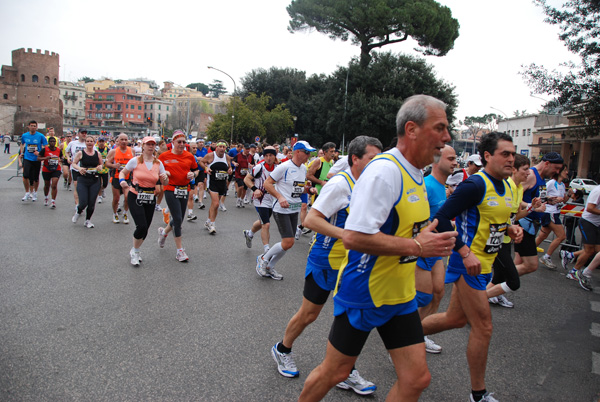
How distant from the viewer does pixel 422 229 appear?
225 centimetres

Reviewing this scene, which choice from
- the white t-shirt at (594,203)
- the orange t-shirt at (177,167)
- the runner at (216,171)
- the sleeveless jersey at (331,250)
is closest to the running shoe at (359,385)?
the sleeveless jersey at (331,250)

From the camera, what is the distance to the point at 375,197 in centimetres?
201

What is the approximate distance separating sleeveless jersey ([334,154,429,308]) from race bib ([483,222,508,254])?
1321 mm

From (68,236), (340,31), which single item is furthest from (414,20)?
(68,236)

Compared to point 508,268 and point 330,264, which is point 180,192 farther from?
point 508,268

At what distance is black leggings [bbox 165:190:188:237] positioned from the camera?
22.5ft

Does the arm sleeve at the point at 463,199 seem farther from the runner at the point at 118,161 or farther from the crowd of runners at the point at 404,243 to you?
the runner at the point at 118,161

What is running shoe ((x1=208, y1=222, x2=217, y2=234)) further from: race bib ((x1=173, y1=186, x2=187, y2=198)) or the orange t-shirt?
race bib ((x1=173, y1=186, x2=187, y2=198))

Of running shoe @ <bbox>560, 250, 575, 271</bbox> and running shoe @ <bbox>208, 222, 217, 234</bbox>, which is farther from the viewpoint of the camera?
running shoe @ <bbox>208, 222, 217, 234</bbox>

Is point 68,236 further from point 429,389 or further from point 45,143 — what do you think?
point 429,389

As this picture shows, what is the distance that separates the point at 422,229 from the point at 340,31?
35.9 metres

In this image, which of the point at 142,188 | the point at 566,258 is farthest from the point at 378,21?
the point at 142,188

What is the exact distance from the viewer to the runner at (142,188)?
21.4 ft

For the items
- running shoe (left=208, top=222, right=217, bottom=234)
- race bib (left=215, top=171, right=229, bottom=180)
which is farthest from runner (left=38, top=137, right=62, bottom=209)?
running shoe (left=208, top=222, right=217, bottom=234)
